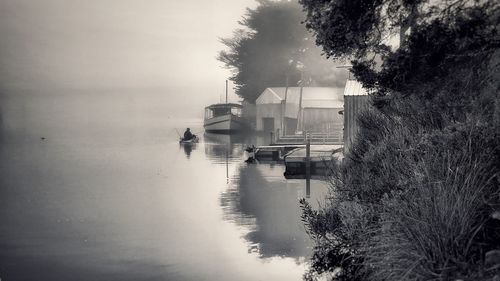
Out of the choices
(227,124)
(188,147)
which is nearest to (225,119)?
(227,124)

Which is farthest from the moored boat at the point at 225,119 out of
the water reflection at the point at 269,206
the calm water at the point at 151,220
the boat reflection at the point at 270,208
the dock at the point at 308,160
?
the dock at the point at 308,160

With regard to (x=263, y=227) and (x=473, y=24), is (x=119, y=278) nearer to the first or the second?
(x=263, y=227)

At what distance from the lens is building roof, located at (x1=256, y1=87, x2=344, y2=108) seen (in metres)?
46.0

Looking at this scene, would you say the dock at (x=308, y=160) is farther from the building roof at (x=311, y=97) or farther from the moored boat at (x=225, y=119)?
the moored boat at (x=225, y=119)

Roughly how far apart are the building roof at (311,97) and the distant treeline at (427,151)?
115 ft

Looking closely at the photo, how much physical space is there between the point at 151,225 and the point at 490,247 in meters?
13.7

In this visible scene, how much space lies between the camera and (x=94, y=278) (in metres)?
12.8

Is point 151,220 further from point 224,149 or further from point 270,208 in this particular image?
point 224,149

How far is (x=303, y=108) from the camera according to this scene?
150 ft

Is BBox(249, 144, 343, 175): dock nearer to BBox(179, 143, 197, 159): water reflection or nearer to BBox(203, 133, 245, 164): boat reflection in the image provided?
BBox(203, 133, 245, 164): boat reflection

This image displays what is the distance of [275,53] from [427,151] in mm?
55646

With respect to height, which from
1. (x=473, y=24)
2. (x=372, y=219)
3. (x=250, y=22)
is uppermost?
(x=250, y=22)

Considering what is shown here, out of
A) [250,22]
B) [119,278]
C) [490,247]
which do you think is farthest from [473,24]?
[250,22]

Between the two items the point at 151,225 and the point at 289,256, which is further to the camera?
the point at 151,225
